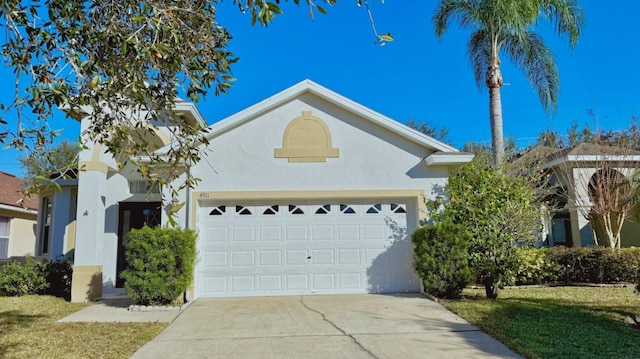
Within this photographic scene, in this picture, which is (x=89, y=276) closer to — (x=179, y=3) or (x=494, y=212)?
(x=179, y=3)

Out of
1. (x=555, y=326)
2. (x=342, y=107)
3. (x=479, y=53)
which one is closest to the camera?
(x=555, y=326)

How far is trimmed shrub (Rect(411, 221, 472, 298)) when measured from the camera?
32.3 ft

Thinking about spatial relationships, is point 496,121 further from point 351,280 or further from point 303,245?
point 303,245

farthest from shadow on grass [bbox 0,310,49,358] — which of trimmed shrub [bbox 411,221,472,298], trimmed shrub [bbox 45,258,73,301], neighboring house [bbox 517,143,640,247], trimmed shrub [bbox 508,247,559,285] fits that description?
neighboring house [bbox 517,143,640,247]

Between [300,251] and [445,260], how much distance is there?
351 centimetres

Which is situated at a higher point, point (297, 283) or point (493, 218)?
point (493, 218)

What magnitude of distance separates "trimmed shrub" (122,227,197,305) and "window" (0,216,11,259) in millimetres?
12893

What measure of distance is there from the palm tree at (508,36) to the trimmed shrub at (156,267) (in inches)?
438

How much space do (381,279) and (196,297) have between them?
15.0ft

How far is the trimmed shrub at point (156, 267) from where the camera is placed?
9.31m

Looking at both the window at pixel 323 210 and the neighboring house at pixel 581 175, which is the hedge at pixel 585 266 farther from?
the window at pixel 323 210

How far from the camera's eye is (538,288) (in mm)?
11789

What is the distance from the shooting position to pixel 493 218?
1040cm

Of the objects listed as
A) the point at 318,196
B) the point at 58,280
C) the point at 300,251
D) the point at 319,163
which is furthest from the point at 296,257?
Result: the point at 58,280
